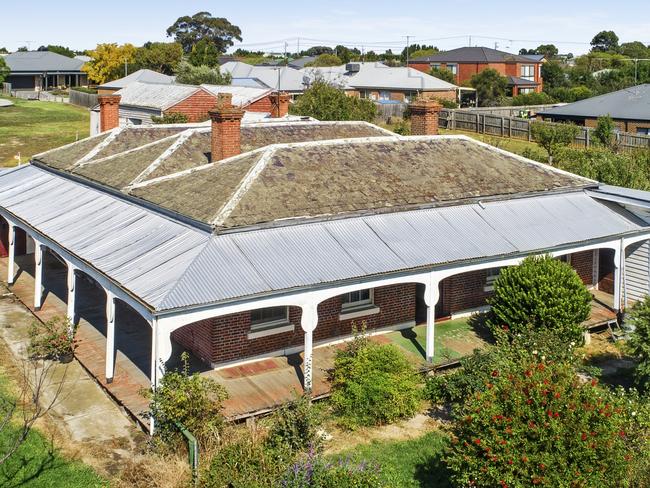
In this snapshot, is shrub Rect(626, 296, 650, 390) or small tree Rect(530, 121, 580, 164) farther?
small tree Rect(530, 121, 580, 164)

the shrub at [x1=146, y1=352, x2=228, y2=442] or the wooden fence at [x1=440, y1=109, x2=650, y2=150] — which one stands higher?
the wooden fence at [x1=440, y1=109, x2=650, y2=150]

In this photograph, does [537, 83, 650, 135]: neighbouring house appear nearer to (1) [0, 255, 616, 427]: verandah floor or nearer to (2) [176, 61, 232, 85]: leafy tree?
(2) [176, 61, 232, 85]: leafy tree

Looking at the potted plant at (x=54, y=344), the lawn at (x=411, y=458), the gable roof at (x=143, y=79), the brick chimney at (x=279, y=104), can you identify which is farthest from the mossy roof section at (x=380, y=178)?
the gable roof at (x=143, y=79)

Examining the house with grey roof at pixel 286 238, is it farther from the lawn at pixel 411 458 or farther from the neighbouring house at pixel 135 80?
the neighbouring house at pixel 135 80

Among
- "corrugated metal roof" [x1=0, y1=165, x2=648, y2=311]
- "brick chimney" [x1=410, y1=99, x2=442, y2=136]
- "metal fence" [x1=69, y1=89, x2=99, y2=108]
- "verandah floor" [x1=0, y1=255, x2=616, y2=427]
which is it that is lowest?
"verandah floor" [x1=0, y1=255, x2=616, y2=427]

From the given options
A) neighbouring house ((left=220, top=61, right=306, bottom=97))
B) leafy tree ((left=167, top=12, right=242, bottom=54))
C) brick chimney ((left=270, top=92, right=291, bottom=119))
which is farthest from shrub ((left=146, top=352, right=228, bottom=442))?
leafy tree ((left=167, top=12, right=242, bottom=54))

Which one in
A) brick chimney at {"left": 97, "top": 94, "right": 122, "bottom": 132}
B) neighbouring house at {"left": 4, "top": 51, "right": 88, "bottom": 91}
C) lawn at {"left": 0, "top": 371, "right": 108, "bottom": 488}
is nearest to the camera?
lawn at {"left": 0, "top": 371, "right": 108, "bottom": 488}
